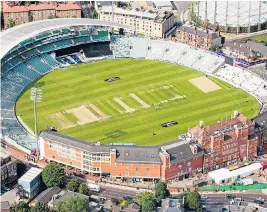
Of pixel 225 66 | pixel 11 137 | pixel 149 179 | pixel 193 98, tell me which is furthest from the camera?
pixel 225 66

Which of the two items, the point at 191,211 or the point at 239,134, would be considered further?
the point at 239,134

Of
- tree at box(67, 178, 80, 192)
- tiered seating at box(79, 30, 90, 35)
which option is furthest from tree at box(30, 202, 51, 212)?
tiered seating at box(79, 30, 90, 35)

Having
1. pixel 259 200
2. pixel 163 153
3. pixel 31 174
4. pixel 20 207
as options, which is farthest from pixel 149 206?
pixel 31 174

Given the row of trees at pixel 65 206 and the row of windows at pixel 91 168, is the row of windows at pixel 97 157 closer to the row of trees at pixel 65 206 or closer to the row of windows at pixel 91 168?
the row of windows at pixel 91 168

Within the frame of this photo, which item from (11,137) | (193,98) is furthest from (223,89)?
(11,137)

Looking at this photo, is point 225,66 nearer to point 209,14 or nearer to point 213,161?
point 209,14

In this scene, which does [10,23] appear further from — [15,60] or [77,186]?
[77,186]
